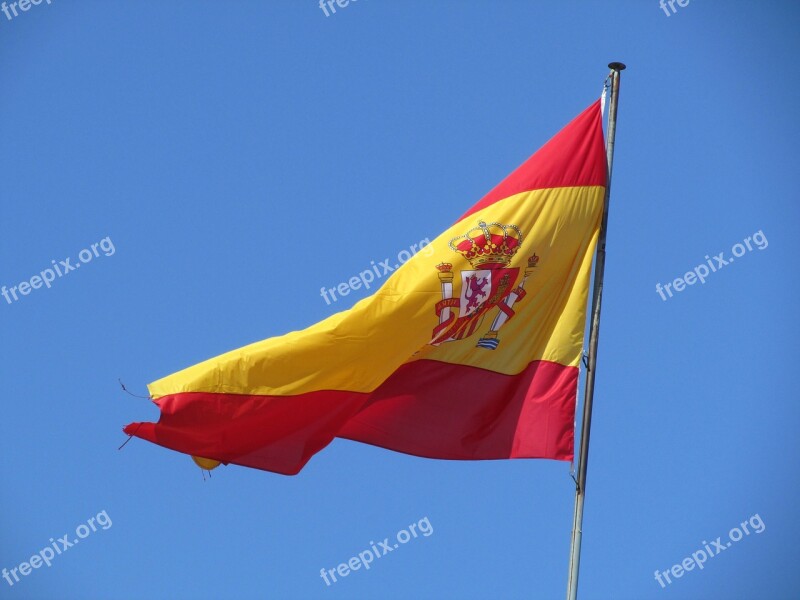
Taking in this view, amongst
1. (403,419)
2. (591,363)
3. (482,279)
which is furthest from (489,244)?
(403,419)

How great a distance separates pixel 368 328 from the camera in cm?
2345

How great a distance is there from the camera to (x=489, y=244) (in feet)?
78.0

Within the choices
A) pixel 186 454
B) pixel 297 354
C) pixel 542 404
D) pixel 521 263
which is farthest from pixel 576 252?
pixel 186 454

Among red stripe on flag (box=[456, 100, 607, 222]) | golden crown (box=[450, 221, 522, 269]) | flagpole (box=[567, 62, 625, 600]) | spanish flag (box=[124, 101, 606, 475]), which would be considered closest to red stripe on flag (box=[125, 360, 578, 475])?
spanish flag (box=[124, 101, 606, 475])

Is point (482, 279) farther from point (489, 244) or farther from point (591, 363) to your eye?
point (591, 363)

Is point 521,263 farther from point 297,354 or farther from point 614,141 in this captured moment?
point 297,354

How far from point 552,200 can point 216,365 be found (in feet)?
20.2

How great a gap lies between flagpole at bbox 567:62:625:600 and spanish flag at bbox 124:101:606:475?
47 cm

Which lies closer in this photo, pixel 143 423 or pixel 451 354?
pixel 143 423

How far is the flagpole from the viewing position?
854 inches

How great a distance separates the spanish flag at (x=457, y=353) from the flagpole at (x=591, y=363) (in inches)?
18.4

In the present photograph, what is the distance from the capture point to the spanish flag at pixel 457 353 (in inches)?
915

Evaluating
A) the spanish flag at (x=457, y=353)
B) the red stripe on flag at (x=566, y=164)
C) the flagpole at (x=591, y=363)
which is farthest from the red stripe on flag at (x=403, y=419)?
the red stripe on flag at (x=566, y=164)

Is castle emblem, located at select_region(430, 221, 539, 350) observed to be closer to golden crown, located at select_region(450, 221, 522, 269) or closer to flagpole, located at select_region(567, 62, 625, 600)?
golden crown, located at select_region(450, 221, 522, 269)
